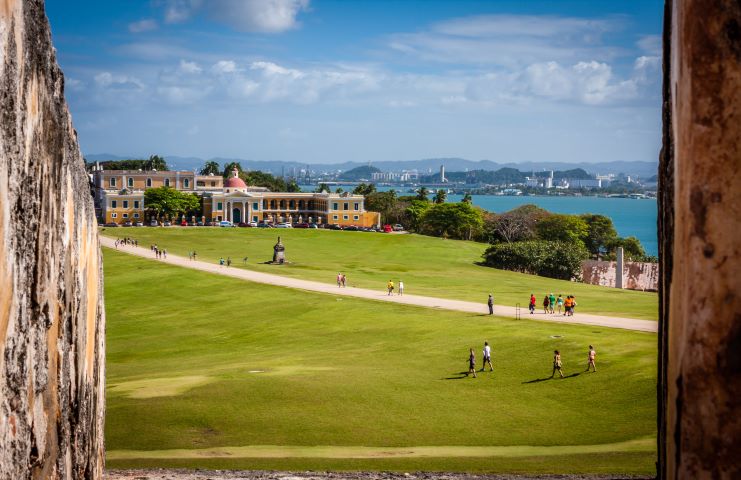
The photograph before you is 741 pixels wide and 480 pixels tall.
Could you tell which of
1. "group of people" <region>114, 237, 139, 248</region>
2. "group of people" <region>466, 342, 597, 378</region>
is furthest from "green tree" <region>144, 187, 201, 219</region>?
"group of people" <region>466, 342, 597, 378</region>

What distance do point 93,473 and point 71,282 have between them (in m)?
3.59

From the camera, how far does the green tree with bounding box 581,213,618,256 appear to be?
330ft

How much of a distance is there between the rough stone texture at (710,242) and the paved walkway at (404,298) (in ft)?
91.5

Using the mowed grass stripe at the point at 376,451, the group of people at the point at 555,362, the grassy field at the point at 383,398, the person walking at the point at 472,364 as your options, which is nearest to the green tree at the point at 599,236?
the grassy field at the point at 383,398

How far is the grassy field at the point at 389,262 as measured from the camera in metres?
49.6

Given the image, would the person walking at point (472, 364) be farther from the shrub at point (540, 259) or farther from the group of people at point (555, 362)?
the shrub at point (540, 259)

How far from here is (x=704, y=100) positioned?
5609mm

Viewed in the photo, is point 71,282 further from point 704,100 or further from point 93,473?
point 704,100

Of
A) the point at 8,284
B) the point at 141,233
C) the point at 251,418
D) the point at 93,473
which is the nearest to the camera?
the point at 8,284

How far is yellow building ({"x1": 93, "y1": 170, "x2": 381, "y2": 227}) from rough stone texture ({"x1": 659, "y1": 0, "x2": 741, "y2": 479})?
10735cm

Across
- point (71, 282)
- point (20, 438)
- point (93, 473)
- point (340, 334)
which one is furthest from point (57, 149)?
point (340, 334)

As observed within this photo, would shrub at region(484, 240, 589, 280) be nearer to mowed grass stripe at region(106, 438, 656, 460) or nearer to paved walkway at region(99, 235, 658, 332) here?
paved walkway at region(99, 235, 658, 332)

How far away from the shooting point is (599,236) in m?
101

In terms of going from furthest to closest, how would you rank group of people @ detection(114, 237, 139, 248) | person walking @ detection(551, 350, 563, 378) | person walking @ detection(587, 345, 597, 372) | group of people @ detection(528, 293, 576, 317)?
group of people @ detection(114, 237, 139, 248), group of people @ detection(528, 293, 576, 317), person walking @ detection(587, 345, 597, 372), person walking @ detection(551, 350, 563, 378)
